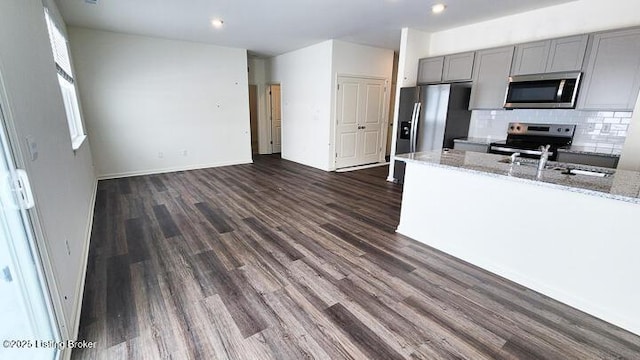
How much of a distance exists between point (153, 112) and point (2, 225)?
4.91 meters

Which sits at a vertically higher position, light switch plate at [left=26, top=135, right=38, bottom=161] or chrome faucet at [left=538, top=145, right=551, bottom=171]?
light switch plate at [left=26, top=135, right=38, bottom=161]

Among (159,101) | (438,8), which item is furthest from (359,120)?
(159,101)

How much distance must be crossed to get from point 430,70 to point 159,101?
5.20m

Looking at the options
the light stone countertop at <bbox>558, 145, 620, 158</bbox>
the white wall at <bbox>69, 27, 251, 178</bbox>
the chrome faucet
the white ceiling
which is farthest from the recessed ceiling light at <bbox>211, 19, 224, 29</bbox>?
the light stone countertop at <bbox>558, 145, 620, 158</bbox>

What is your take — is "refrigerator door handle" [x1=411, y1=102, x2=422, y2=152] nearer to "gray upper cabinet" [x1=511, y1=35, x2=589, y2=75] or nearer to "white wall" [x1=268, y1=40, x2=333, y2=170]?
"gray upper cabinet" [x1=511, y1=35, x2=589, y2=75]

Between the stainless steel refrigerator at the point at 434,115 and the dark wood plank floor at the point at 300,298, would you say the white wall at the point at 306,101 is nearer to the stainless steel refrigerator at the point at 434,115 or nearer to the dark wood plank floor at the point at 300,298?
the stainless steel refrigerator at the point at 434,115

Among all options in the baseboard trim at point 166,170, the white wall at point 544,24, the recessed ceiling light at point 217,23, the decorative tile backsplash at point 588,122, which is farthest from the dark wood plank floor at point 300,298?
the white wall at point 544,24

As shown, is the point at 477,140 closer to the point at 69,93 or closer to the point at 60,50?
the point at 60,50

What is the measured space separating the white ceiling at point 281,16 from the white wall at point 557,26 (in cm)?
16

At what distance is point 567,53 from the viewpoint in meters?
3.36

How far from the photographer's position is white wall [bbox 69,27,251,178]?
485 centimetres

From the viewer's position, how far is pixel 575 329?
179 cm

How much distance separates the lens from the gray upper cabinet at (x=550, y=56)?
3.29 meters

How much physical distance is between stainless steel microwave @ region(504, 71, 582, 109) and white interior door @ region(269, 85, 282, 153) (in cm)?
584
